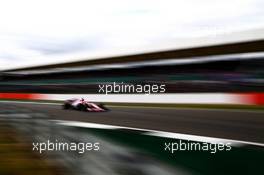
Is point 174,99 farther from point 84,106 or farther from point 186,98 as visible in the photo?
point 84,106

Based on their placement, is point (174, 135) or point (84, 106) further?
point (174, 135)

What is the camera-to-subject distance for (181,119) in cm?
384

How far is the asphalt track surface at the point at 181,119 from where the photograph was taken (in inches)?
147

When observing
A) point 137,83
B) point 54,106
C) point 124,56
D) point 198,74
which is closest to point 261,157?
point 198,74

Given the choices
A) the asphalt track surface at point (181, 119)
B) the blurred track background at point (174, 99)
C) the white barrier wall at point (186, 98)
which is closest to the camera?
the blurred track background at point (174, 99)

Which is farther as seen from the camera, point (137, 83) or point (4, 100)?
point (4, 100)

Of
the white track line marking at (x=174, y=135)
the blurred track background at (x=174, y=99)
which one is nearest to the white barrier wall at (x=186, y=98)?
the blurred track background at (x=174, y=99)

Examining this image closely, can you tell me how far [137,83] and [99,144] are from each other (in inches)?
37.5

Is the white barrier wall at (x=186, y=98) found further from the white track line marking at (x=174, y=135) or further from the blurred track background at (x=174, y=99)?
the white track line marking at (x=174, y=135)

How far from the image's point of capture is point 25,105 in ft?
13.7

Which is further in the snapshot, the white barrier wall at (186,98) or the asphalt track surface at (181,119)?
the asphalt track surface at (181,119)

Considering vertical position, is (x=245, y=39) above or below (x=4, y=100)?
above

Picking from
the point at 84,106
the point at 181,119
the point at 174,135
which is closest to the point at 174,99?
the point at 181,119

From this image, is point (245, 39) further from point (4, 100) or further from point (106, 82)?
point (4, 100)
